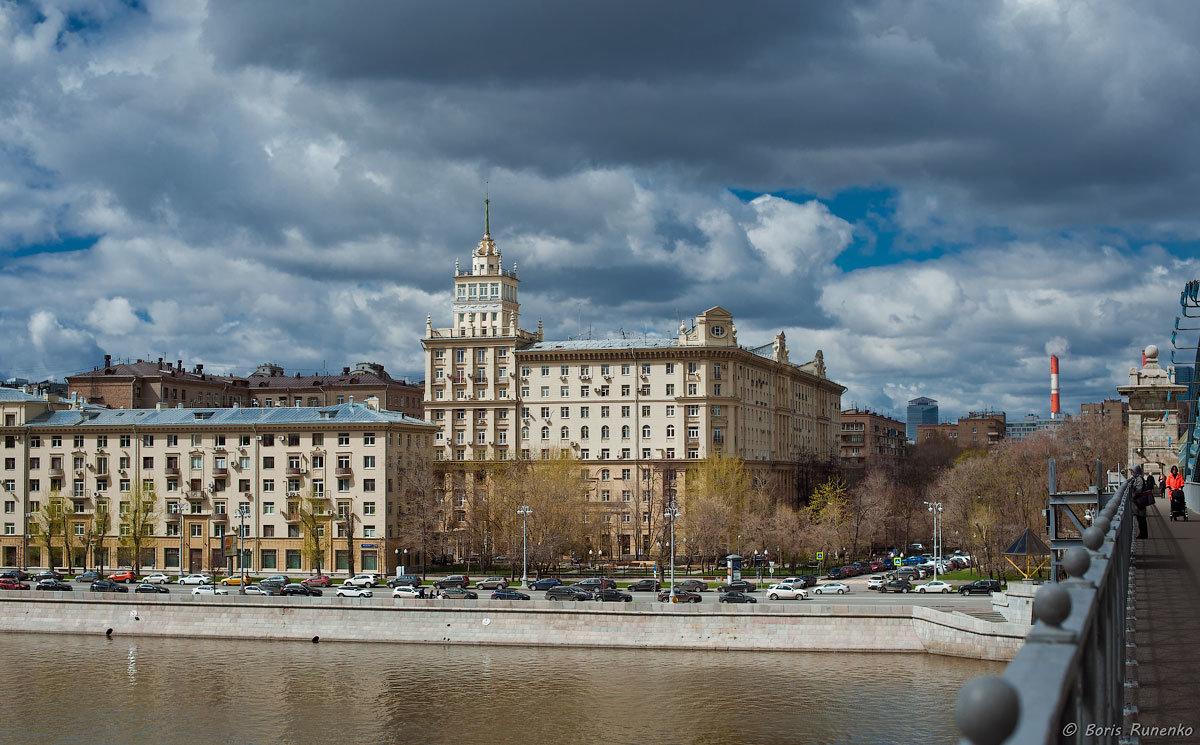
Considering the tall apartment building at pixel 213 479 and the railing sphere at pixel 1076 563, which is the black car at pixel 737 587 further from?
the railing sphere at pixel 1076 563

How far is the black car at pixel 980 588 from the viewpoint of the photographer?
218 ft

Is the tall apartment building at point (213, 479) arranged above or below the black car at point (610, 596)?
above

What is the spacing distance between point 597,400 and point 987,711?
10514 cm

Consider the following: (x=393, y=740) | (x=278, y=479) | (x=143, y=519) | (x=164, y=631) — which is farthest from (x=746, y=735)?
(x=143, y=519)

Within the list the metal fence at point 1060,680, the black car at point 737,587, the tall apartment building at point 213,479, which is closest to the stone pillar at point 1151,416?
the black car at point 737,587

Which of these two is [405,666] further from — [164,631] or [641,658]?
[164,631]

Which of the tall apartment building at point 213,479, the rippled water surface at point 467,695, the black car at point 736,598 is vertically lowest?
the rippled water surface at point 467,695

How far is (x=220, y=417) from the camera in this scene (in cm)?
9419

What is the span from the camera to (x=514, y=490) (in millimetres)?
87812

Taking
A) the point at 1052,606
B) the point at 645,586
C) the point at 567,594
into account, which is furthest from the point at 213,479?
the point at 1052,606

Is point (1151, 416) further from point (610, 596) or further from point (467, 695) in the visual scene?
point (610, 596)

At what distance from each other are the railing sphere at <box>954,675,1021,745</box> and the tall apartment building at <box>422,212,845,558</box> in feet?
319

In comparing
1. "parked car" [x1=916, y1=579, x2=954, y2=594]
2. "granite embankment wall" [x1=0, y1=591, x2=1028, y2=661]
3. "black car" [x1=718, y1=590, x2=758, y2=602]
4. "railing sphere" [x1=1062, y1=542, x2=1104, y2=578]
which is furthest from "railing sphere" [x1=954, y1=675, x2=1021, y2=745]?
"parked car" [x1=916, y1=579, x2=954, y2=594]

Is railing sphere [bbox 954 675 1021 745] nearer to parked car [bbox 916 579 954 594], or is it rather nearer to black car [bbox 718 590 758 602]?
black car [bbox 718 590 758 602]
